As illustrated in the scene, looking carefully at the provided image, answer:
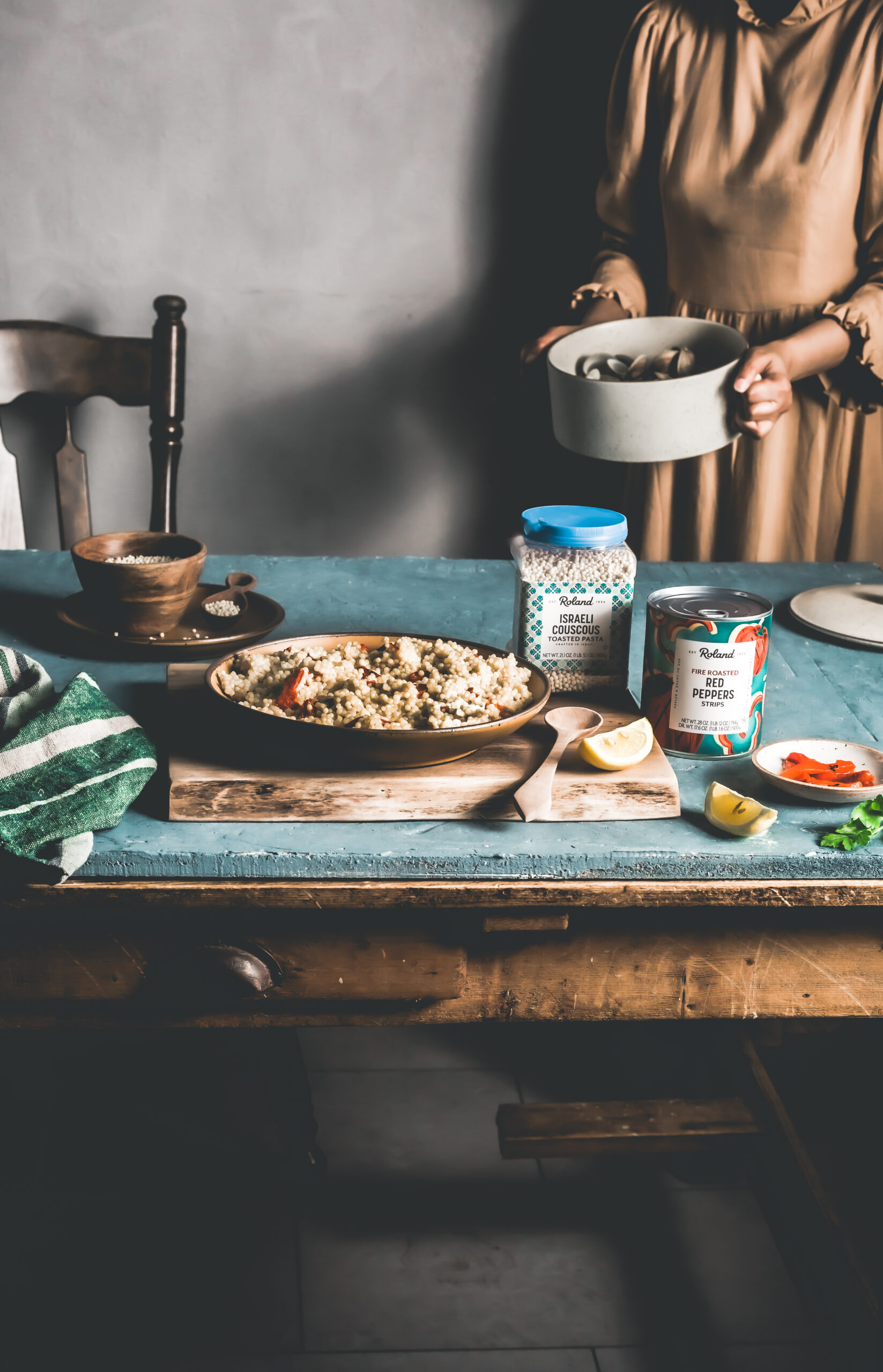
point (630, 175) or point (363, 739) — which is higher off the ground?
point (630, 175)


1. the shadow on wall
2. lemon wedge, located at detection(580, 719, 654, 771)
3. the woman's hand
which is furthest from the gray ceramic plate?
the shadow on wall

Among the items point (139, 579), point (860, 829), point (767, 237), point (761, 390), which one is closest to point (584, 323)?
point (767, 237)

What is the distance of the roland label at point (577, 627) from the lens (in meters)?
0.96

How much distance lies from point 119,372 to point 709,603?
1.25 metres

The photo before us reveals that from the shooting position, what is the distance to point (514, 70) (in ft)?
7.04

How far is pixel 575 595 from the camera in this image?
961mm

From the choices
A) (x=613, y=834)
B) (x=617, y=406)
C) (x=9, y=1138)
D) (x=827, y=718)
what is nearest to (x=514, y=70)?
(x=617, y=406)

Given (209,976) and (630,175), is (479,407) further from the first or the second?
(209,976)

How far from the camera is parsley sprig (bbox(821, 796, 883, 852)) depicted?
0.81m

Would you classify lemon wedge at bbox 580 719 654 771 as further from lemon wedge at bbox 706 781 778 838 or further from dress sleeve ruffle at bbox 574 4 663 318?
dress sleeve ruffle at bbox 574 4 663 318

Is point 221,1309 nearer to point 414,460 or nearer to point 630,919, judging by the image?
point 630,919

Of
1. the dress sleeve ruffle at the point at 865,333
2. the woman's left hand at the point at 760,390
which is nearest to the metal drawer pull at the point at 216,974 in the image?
the woman's left hand at the point at 760,390

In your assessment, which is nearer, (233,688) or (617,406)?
(233,688)

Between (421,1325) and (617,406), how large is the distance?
1.08 meters
